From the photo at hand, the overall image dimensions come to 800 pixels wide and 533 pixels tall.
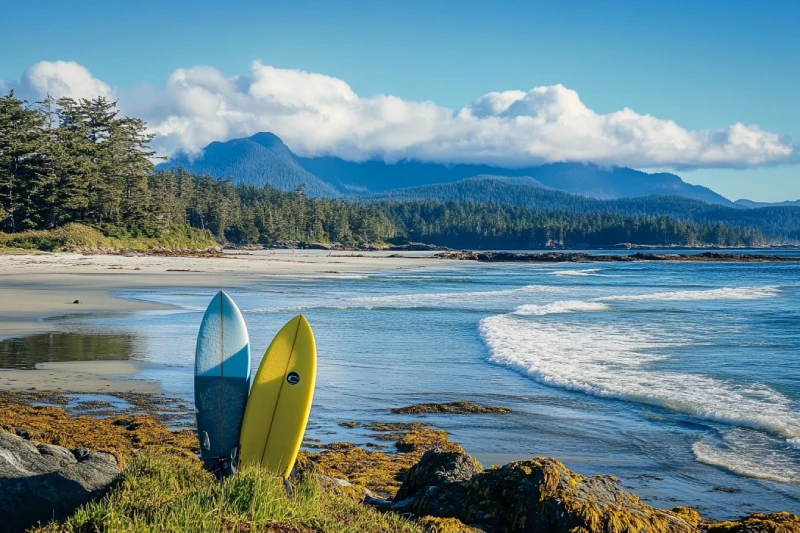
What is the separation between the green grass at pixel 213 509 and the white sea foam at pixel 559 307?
21385 millimetres

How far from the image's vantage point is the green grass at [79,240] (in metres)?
51.8

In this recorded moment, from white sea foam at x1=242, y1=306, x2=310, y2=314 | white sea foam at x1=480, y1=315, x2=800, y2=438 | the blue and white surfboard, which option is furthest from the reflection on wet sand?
white sea foam at x1=480, y1=315, x2=800, y2=438

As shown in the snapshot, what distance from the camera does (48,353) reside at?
1498cm

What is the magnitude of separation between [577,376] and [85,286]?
25326 millimetres

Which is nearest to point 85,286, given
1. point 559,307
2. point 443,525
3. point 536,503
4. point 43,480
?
point 559,307

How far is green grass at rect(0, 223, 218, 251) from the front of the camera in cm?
5181

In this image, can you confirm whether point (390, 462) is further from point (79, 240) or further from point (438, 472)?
point (79, 240)

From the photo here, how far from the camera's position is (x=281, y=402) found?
7117mm

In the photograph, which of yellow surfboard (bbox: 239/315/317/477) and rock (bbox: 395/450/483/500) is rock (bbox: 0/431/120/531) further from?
rock (bbox: 395/450/483/500)

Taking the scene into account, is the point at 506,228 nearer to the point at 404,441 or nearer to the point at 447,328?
the point at 447,328

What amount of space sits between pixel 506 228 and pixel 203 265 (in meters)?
A: 142

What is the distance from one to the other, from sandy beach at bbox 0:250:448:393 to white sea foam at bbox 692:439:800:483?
8.42 m

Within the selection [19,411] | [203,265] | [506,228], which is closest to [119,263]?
[203,265]

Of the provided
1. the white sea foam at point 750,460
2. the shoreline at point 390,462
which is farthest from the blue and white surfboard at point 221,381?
the white sea foam at point 750,460
